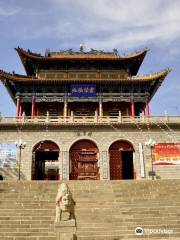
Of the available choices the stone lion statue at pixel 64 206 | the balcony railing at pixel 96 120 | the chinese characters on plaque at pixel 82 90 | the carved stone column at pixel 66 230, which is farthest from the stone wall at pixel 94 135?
the carved stone column at pixel 66 230

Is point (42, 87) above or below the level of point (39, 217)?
above

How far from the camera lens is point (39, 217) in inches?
537

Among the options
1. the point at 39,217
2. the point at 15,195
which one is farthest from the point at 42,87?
the point at 39,217

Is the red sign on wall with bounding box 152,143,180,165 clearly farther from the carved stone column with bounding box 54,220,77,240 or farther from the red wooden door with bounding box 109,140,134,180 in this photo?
the carved stone column with bounding box 54,220,77,240

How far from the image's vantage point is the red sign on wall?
26172 millimetres

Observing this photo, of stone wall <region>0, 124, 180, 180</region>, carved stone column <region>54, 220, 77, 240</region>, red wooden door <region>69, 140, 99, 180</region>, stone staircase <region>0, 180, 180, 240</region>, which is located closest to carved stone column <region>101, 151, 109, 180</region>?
stone wall <region>0, 124, 180, 180</region>

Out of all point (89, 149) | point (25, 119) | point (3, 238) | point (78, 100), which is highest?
point (78, 100)

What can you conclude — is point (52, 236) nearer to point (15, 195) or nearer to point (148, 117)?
point (15, 195)

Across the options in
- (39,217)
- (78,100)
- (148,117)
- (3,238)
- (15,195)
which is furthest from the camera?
(78,100)

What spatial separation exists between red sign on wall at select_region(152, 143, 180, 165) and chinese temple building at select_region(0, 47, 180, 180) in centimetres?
8

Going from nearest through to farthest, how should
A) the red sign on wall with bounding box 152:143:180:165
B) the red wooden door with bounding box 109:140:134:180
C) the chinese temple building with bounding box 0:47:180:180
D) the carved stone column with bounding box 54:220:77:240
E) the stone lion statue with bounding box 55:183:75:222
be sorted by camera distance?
the carved stone column with bounding box 54:220:77:240 < the stone lion statue with bounding box 55:183:75:222 < the red sign on wall with bounding box 152:143:180:165 < the chinese temple building with bounding box 0:47:180:180 < the red wooden door with bounding box 109:140:134:180

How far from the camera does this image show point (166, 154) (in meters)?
26.3

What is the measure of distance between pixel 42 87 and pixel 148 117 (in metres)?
10.2

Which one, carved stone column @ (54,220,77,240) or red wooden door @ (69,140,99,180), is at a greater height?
red wooden door @ (69,140,99,180)
